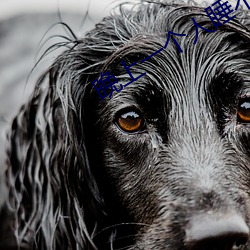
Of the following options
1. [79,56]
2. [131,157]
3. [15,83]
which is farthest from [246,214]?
[15,83]

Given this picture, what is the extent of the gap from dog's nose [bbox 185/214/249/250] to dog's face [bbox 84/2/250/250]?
0.08 metres

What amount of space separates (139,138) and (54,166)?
52 centimetres

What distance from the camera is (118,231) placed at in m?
3.34

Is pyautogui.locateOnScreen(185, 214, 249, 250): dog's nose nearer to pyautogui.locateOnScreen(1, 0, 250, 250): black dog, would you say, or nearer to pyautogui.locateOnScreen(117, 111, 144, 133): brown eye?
pyautogui.locateOnScreen(1, 0, 250, 250): black dog

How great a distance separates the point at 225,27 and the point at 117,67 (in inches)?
19.5

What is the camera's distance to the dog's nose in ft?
8.56

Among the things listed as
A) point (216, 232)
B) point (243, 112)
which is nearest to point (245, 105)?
point (243, 112)

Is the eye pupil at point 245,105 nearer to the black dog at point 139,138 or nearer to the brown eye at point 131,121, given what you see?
the black dog at point 139,138

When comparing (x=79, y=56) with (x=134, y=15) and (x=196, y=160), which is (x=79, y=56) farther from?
(x=196, y=160)

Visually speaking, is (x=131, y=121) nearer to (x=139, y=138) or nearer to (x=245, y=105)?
(x=139, y=138)

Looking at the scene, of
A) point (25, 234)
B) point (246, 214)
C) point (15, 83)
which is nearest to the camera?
point (246, 214)

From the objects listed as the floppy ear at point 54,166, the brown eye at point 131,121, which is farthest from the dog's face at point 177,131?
the floppy ear at point 54,166

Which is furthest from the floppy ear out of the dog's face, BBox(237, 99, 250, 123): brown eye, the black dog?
BBox(237, 99, 250, 123): brown eye

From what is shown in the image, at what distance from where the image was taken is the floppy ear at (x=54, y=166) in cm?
331
